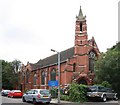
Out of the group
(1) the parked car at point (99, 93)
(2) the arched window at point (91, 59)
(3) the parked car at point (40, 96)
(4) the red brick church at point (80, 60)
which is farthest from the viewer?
(2) the arched window at point (91, 59)

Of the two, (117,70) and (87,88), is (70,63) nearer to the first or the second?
(117,70)

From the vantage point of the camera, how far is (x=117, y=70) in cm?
4547

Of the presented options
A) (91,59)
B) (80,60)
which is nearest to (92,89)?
(80,60)

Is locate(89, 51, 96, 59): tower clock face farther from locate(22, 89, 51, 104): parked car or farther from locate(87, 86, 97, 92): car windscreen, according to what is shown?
locate(22, 89, 51, 104): parked car

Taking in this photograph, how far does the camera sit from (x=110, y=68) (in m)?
46.0

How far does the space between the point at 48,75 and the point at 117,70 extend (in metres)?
25.1

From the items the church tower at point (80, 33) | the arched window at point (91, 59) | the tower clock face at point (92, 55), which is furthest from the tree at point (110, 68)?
the tower clock face at point (92, 55)

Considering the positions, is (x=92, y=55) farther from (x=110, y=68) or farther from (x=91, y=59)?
(x=110, y=68)

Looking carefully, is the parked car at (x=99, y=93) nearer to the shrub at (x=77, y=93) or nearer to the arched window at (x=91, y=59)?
the shrub at (x=77, y=93)

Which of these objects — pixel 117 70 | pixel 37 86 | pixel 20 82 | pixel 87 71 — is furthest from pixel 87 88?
pixel 20 82

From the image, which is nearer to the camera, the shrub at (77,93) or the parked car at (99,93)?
the parked car at (99,93)

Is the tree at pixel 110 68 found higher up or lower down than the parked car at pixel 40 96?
higher up

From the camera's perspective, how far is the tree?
45759 millimetres

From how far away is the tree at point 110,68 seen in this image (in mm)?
45759
